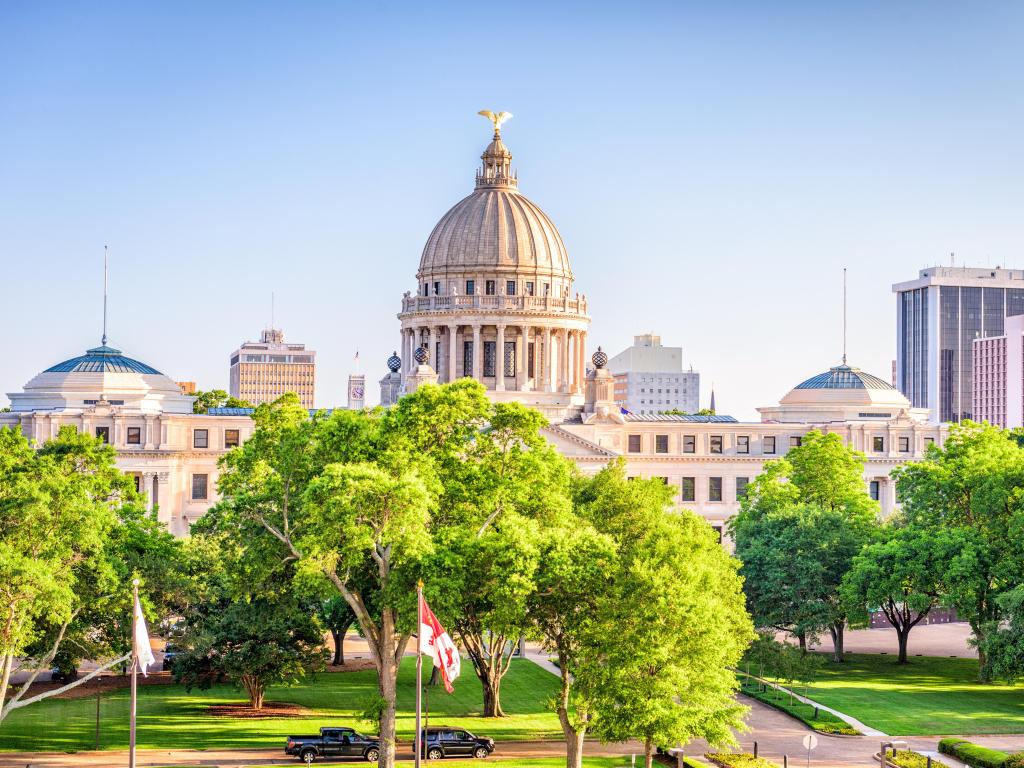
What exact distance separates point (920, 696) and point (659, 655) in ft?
101

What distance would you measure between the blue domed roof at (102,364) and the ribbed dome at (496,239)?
131 feet

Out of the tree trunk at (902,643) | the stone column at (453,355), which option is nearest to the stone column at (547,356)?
the stone column at (453,355)

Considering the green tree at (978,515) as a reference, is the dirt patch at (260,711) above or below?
below

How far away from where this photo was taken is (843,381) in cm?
17150

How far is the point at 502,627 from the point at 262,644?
19699mm

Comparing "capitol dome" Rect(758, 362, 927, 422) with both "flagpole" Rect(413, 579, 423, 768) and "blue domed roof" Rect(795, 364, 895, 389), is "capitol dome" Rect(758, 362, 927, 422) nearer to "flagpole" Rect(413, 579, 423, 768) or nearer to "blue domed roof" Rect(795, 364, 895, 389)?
"blue domed roof" Rect(795, 364, 895, 389)

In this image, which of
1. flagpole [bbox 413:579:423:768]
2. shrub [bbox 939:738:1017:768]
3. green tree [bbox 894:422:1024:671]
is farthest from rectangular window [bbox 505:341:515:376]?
flagpole [bbox 413:579:423:768]

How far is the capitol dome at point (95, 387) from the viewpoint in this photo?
153875 millimetres

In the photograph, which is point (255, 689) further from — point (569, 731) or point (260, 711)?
point (569, 731)

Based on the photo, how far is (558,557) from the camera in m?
68.2

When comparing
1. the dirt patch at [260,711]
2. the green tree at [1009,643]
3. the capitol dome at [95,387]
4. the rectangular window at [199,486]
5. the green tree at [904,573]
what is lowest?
the dirt patch at [260,711]

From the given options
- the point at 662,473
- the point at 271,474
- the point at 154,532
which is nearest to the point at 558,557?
the point at 271,474

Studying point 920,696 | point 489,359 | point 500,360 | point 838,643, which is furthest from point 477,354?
point 920,696

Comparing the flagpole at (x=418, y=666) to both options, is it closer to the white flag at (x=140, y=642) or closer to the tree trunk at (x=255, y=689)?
the white flag at (x=140, y=642)
